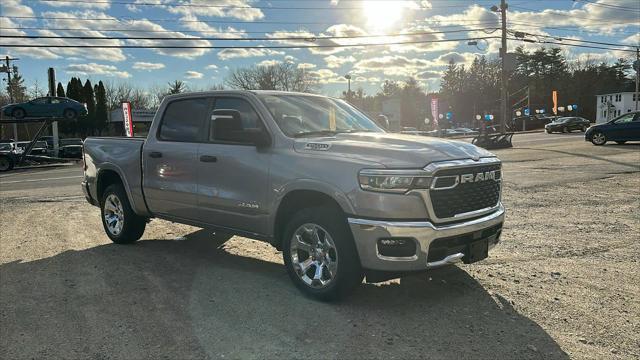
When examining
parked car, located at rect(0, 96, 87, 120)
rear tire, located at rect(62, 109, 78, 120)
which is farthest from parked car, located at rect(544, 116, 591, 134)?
rear tire, located at rect(62, 109, 78, 120)

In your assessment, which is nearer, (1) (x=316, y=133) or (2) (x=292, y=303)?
(2) (x=292, y=303)

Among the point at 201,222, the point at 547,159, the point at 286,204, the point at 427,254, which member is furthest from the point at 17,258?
the point at 547,159

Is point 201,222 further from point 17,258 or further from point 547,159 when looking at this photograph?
point 547,159

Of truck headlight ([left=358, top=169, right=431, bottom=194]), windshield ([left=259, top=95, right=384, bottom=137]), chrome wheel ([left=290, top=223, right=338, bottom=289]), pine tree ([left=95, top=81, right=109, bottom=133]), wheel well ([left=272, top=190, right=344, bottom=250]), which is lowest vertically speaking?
chrome wheel ([left=290, top=223, right=338, bottom=289])

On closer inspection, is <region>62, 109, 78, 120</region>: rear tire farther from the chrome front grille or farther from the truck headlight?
the chrome front grille

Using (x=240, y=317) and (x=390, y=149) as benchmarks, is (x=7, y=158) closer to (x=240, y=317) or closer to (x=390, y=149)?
(x=240, y=317)

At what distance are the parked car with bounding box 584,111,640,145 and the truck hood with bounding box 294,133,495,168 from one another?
74.7 feet

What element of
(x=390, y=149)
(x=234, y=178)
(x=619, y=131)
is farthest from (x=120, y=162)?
(x=619, y=131)

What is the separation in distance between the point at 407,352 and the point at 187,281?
8.66ft

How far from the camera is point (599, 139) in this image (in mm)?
24297

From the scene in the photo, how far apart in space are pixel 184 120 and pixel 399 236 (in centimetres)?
320

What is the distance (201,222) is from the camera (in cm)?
555

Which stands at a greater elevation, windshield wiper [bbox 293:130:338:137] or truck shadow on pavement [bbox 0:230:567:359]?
windshield wiper [bbox 293:130:338:137]

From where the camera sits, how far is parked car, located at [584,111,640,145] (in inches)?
912
